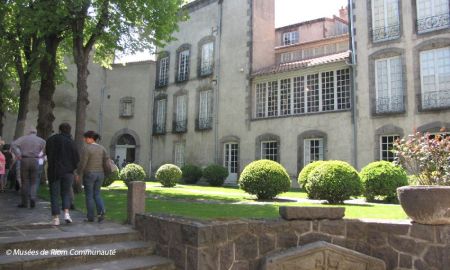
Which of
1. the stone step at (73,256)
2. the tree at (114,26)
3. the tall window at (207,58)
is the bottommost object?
the stone step at (73,256)

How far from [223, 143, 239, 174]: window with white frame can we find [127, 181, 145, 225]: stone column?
16984mm

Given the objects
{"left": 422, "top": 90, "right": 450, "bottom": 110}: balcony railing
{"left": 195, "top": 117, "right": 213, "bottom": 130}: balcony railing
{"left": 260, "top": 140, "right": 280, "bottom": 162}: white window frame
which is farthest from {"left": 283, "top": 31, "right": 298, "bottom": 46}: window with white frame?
{"left": 422, "top": 90, "right": 450, "bottom": 110}: balcony railing

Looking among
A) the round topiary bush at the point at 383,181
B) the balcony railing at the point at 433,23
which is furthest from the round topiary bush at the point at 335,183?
the balcony railing at the point at 433,23

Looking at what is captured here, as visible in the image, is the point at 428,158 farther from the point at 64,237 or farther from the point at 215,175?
the point at 215,175

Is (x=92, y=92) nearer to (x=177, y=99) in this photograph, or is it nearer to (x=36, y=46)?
(x=177, y=99)

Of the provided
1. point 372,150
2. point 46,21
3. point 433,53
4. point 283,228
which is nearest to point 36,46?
point 46,21

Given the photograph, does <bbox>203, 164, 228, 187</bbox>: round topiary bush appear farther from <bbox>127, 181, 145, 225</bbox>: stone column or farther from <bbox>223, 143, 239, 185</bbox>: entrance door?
<bbox>127, 181, 145, 225</bbox>: stone column

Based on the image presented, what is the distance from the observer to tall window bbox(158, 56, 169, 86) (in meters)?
29.8

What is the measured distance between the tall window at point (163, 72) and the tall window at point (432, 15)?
17.4 metres

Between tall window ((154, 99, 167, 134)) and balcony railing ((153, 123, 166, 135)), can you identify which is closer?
balcony railing ((153, 123, 166, 135))

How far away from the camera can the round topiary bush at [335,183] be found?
473 inches

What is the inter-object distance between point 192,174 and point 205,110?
4488mm

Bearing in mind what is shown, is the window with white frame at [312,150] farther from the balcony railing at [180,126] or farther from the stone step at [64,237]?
the stone step at [64,237]

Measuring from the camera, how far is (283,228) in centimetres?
655
